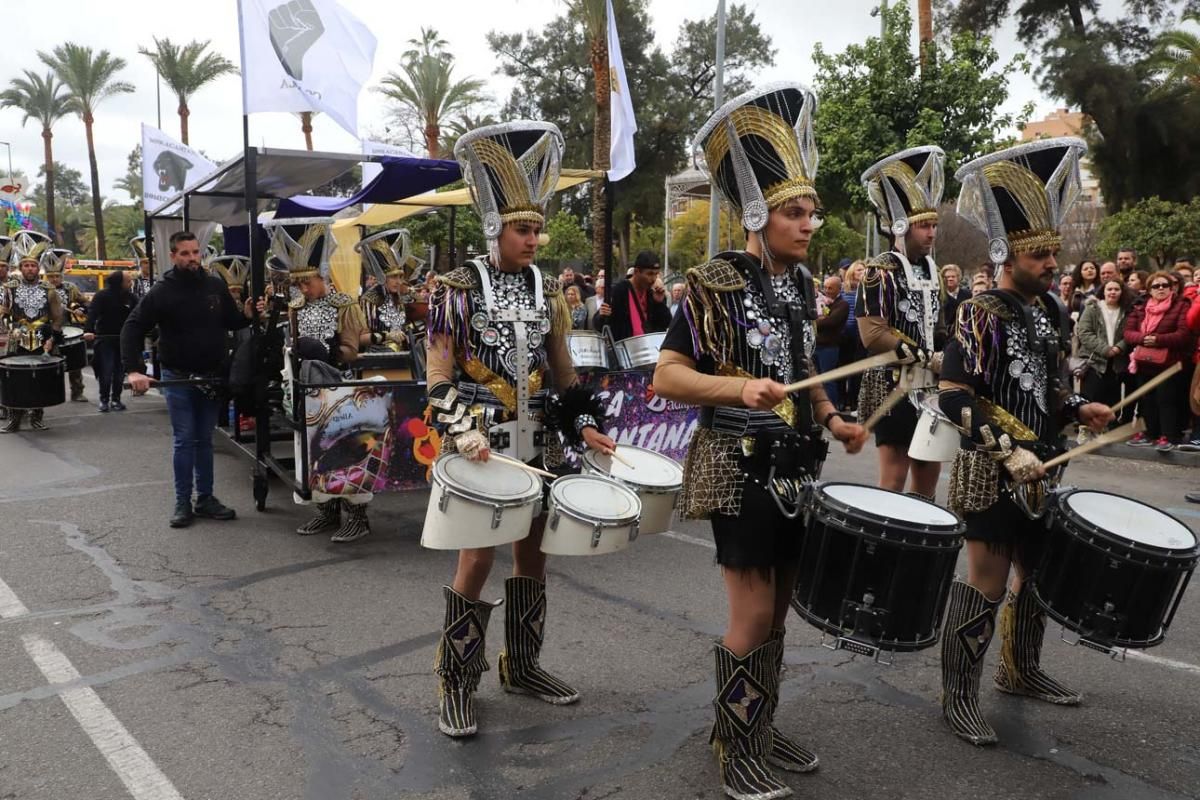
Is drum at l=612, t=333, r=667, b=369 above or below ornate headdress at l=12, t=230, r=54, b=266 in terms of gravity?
above

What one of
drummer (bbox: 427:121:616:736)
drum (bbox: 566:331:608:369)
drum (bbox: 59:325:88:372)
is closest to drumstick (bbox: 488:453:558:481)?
drummer (bbox: 427:121:616:736)

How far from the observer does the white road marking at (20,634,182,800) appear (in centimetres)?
340

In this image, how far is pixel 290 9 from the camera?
6922mm

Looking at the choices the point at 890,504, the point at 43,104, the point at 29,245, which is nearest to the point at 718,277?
the point at 890,504

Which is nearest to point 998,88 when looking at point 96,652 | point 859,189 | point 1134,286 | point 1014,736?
point 859,189

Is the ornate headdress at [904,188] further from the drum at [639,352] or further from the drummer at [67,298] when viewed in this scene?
the drummer at [67,298]

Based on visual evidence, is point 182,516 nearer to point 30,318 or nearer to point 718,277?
point 718,277

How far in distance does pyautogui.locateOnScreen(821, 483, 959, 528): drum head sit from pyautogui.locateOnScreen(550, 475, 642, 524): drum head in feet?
2.55

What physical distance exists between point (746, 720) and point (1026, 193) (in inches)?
89.9

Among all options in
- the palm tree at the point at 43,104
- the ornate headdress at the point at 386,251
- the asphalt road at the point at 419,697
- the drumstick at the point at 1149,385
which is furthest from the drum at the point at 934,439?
the palm tree at the point at 43,104

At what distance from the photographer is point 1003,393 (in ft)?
12.4

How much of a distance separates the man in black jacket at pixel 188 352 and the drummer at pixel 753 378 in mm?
4953

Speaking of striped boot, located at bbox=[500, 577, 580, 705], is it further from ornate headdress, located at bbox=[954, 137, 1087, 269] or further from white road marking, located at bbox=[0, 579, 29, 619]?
white road marking, located at bbox=[0, 579, 29, 619]

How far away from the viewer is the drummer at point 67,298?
13273 mm
